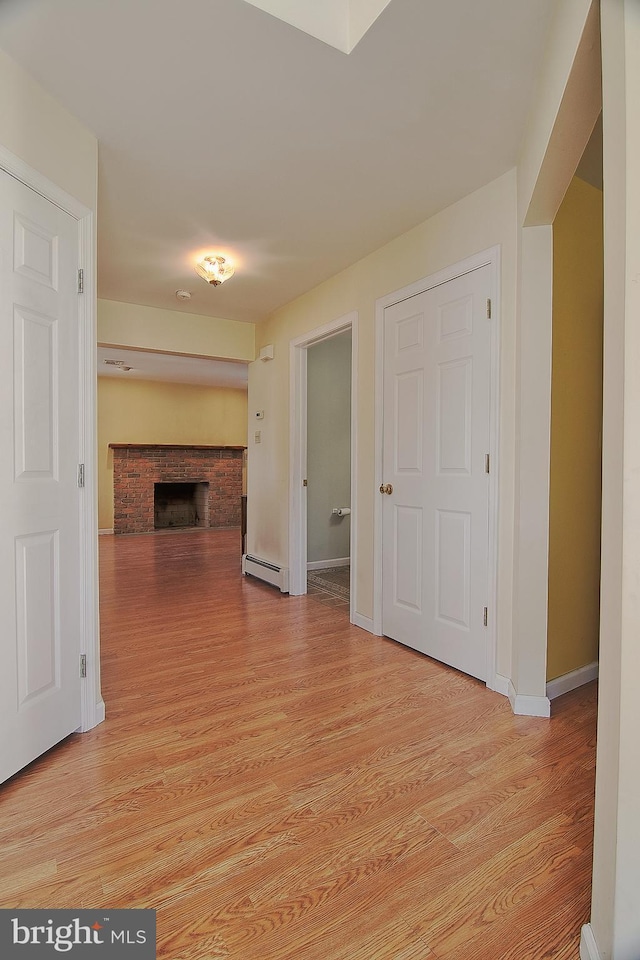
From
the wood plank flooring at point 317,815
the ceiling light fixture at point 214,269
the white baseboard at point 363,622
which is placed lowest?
the wood plank flooring at point 317,815

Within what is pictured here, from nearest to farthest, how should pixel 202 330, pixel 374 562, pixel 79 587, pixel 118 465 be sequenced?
pixel 79 587
pixel 374 562
pixel 202 330
pixel 118 465

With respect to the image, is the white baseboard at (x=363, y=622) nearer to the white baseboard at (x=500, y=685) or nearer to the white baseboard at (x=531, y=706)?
the white baseboard at (x=500, y=685)

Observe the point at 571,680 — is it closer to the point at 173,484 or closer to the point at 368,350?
the point at 368,350

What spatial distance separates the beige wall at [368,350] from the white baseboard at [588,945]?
1.32 meters

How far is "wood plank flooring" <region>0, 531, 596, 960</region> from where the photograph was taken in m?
1.22

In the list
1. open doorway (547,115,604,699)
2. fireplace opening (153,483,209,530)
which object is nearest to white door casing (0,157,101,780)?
open doorway (547,115,604,699)

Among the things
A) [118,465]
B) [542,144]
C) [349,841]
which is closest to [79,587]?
[349,841]

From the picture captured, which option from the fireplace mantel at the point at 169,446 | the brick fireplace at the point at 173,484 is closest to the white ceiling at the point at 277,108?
the fireplace mantel at the point at 169,446

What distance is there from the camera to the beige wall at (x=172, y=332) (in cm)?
427

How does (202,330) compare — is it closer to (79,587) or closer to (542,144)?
(79,587)

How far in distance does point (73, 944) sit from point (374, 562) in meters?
2.43

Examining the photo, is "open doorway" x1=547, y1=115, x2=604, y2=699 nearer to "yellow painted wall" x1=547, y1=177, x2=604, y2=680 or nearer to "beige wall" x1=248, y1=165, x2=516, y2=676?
"yellow painted wall" x1=547, y1=177, x2=604, y2=680

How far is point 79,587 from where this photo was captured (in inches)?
82.1

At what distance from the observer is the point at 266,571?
15.5ft
